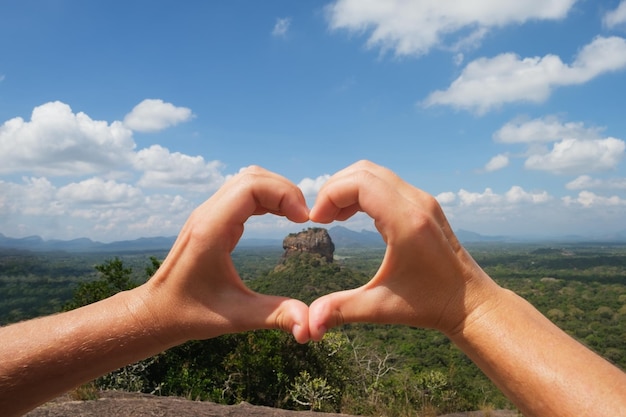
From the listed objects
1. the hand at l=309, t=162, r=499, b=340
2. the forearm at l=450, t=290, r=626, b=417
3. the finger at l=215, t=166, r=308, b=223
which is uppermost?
the finger at l=215, t=166, r=308, b=223

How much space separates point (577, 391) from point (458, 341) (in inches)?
18.3

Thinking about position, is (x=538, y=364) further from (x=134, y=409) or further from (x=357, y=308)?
(x=134, y=409)

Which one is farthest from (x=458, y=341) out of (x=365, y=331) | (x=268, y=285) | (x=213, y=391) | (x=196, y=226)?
(x=268, y=285)

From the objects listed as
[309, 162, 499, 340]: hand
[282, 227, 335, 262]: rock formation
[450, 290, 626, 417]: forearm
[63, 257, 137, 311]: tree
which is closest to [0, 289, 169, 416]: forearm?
[309, 162, 499, 340]: hand

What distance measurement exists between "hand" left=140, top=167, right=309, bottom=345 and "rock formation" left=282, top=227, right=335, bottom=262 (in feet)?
216

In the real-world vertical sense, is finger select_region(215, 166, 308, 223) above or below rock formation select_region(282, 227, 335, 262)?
above

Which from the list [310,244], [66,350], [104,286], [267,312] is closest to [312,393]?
[104,286]

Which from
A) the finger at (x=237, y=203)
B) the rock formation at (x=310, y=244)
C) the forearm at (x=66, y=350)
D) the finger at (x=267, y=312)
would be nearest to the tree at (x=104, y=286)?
the forearm at (x=66, y=350)

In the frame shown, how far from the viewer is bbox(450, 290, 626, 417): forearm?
139cm

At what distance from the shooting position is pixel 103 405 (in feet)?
20.0

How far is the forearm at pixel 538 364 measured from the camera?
139cm

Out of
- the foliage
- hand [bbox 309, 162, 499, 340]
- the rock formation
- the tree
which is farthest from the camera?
the rock formation

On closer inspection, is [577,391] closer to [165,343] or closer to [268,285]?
[165,343]

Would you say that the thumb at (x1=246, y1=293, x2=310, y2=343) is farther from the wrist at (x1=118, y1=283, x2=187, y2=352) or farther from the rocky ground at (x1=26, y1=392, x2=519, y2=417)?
the rocky ground at (x1=26, y1=392, x2=519, y2=417)
